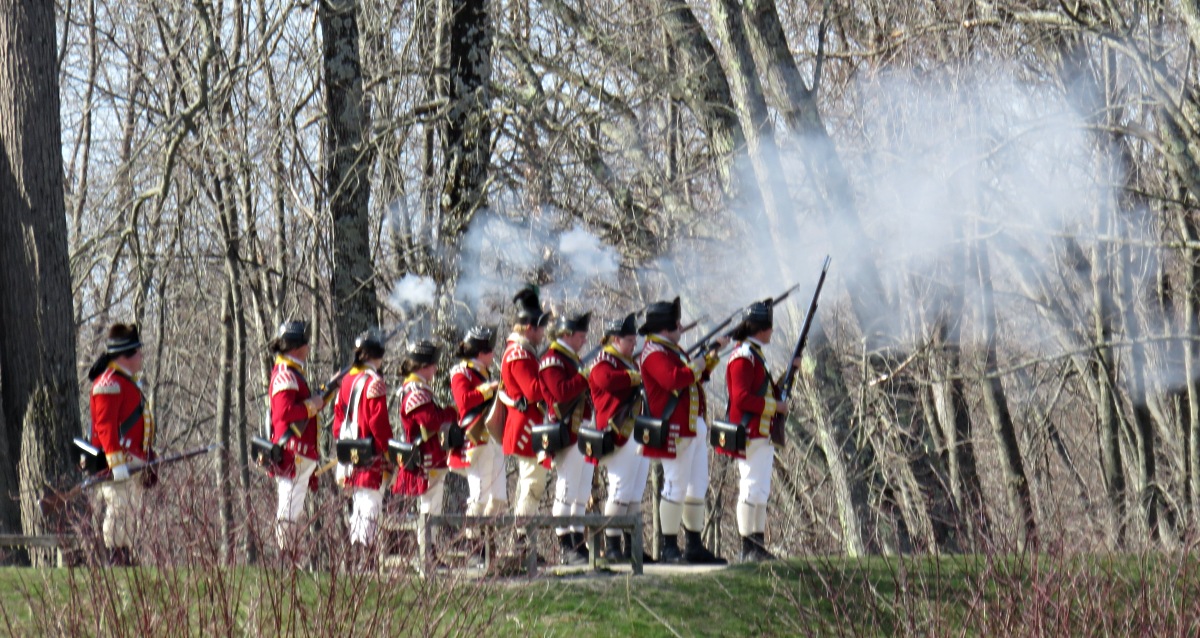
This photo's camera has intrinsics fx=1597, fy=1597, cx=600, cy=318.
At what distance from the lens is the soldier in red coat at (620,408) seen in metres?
10.3

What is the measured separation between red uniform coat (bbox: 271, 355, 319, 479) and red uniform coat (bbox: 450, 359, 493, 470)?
1083 mm

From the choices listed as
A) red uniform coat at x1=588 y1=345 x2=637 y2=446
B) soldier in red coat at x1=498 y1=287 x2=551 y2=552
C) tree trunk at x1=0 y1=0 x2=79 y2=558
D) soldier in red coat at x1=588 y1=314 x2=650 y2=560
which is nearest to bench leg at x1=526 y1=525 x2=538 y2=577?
soldier in red coat at x1=498 y1=287 x2=551 y2=552

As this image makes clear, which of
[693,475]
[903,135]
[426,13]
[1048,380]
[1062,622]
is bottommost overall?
[1062,622]

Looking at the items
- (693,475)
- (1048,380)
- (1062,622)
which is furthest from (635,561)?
(1048,380)

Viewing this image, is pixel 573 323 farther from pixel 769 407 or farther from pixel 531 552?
pixel 531 552

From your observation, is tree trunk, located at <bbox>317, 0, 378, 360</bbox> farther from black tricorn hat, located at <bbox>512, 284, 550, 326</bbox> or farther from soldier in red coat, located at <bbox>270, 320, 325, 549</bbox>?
black tricorn hat, located at <bbox>512, 284, 550, 326</bbox>

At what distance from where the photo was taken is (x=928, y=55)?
14727mm

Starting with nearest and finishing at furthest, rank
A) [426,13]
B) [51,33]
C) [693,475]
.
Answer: [693,475]
[51,33]
[426,13]

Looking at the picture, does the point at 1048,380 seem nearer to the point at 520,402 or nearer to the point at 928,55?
the point at 928,55

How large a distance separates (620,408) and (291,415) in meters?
2.44

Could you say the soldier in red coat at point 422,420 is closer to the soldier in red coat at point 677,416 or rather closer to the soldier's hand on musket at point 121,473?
the soldier in red coat at point 677,416

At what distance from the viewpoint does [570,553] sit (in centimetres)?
1029

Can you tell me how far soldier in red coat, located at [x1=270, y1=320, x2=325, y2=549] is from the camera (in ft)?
36.6

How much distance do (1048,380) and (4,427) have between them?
40.6 feet
